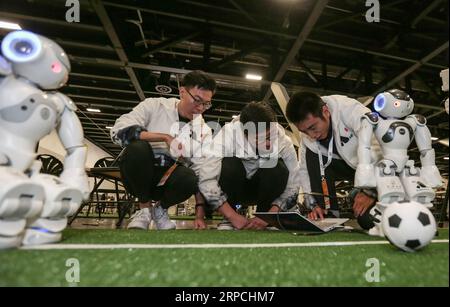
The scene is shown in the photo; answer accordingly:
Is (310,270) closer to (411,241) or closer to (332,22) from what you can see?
(411,241)

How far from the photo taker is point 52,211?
1000 mm

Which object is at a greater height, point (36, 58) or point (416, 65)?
point (416, 65)

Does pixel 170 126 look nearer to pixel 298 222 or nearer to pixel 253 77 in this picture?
pixel 298 222

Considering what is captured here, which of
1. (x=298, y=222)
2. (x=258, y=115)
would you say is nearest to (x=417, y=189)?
(x=298, y=222)

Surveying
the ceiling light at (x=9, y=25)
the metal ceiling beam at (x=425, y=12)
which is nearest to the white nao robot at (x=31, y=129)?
the ceiling light at (x=9, y=25)

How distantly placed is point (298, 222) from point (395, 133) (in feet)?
2.15

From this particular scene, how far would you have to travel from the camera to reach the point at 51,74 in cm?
106

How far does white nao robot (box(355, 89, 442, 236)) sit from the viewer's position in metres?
1.46

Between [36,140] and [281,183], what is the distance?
148 cm

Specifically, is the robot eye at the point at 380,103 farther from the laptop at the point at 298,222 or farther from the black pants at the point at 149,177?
the black pants at the point at 149,177

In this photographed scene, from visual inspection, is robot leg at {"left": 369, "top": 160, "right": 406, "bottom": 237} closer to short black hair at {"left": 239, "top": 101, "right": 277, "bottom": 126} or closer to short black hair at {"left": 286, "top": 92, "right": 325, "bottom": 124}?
short black hair at {"left": 286, "top": 92, "right": 325, "bottom": 124}

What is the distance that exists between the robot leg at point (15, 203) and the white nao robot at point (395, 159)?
131 cm

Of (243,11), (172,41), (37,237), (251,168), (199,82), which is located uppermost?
(243,11)

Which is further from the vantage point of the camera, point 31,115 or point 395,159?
point 395,159
